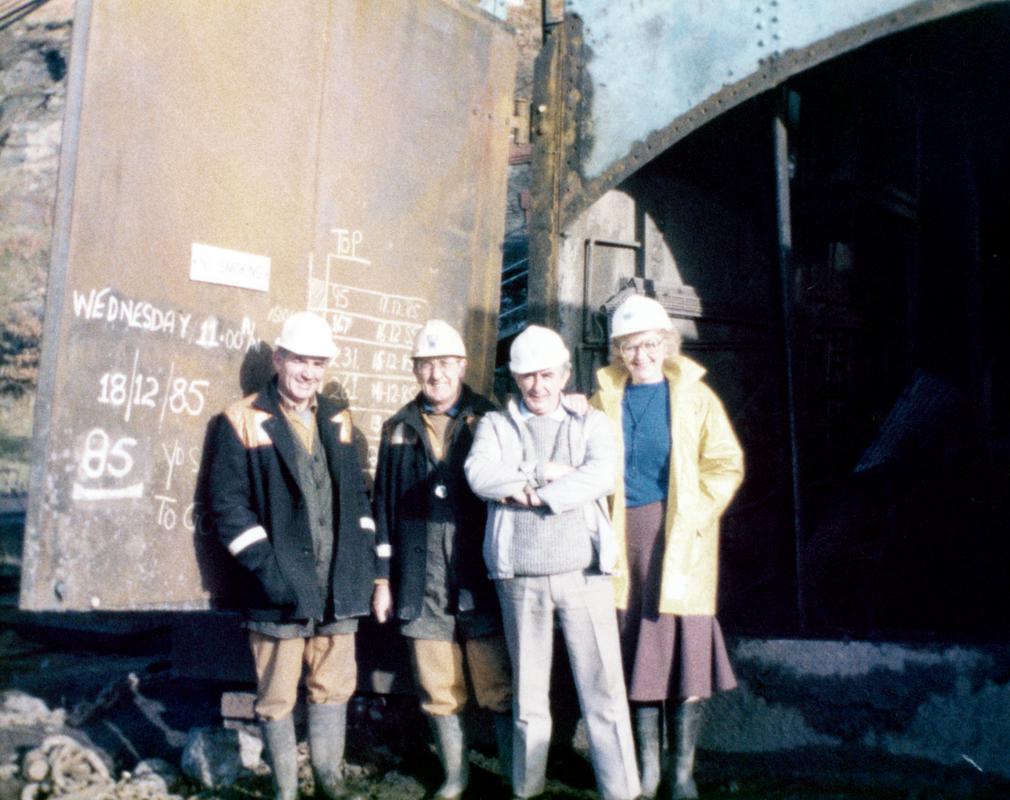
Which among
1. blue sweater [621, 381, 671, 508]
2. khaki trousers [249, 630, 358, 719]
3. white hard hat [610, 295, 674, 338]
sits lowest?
khaki trousers [249, 630, 358, 719]

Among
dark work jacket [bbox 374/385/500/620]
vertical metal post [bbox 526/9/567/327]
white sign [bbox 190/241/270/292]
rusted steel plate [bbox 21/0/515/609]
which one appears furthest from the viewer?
vertical metal post [bbox 526/9/567/327]

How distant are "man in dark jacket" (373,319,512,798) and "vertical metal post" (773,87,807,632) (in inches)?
67.7

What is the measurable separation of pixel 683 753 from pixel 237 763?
228 cm

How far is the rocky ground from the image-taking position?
4320 mm

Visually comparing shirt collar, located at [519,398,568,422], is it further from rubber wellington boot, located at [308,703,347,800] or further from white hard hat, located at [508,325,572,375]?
rubber wellington boot, located at [308,703,347,800]

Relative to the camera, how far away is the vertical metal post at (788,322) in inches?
192

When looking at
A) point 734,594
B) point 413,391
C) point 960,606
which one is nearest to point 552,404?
point 413,391

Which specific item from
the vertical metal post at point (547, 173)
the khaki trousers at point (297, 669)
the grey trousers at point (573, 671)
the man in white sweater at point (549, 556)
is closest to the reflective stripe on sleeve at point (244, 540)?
the khaki trousers at point (297, 669)

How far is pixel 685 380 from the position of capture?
159 inches

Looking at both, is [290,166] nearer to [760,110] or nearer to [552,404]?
[552,404]

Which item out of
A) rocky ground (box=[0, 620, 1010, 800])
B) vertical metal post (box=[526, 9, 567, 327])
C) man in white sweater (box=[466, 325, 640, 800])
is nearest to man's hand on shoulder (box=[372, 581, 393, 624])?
man in white sweater (box=[466, 325, 640, 800])

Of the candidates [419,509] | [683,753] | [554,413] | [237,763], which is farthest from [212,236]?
[683,753]

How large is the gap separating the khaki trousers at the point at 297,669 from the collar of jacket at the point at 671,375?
1627 mm

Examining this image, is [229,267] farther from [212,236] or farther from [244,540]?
[244,540]
